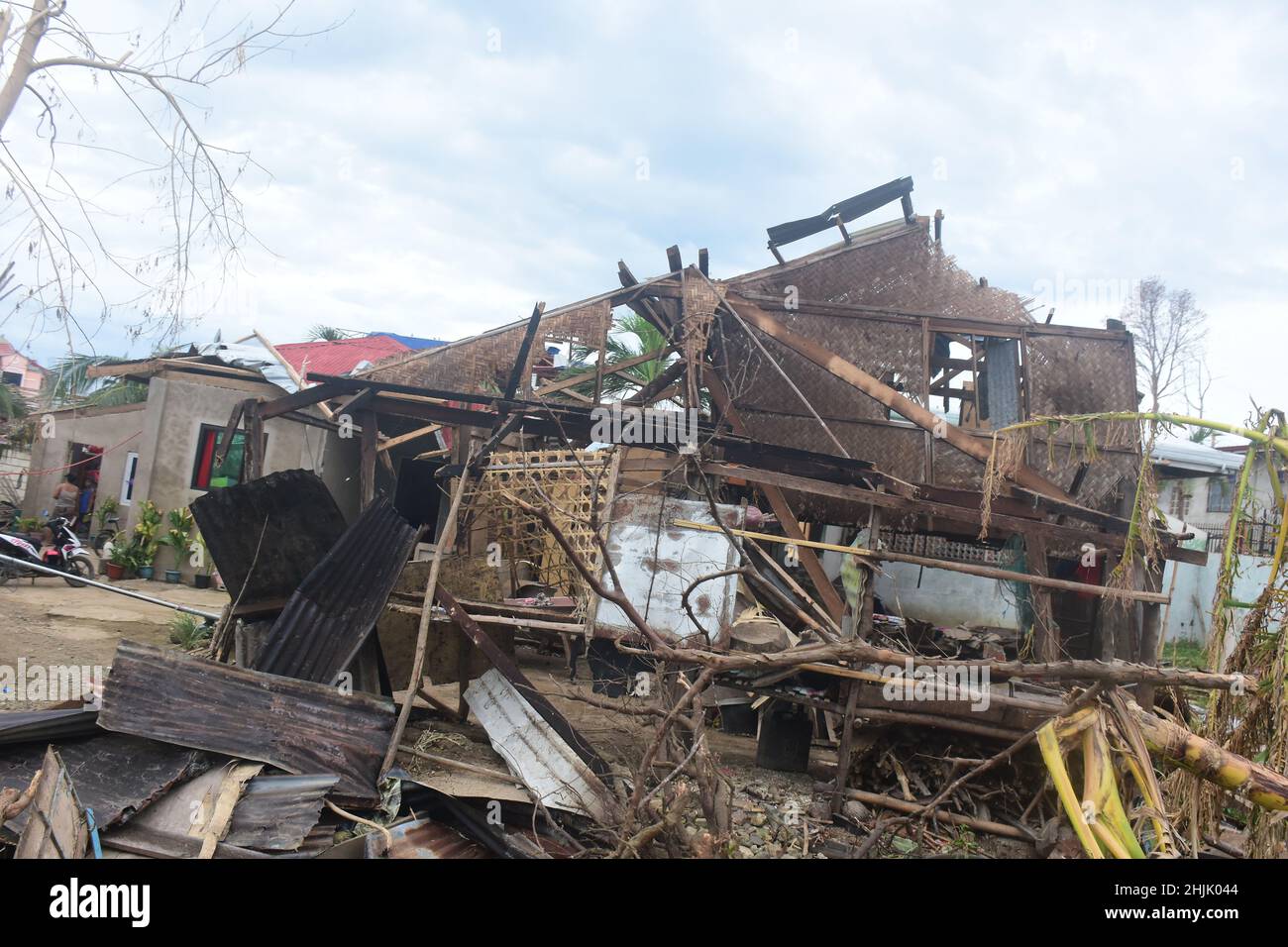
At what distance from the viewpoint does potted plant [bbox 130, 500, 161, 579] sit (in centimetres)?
1319

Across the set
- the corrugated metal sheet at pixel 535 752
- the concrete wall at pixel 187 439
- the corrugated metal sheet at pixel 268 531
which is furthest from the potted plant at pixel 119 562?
the corrugated metal sheet at pixel 535 752

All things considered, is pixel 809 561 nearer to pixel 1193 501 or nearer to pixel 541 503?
pixel 541 503

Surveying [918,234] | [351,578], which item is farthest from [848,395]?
[351,578]

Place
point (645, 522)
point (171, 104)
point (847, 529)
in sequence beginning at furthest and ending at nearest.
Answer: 1. point (847, 529)
2. point (645, 522)
3. point (171, 104)

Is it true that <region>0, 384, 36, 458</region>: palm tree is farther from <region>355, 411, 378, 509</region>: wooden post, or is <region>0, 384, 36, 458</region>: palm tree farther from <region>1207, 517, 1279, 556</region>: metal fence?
<region>1207, 517, 1279, 556</region>: metal fence

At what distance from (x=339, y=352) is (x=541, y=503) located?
48.3ft

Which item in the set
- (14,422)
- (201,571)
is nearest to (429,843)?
(201,571)

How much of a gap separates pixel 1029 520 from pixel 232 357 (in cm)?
1233

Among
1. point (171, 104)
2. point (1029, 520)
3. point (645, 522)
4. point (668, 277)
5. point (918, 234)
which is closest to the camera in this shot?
point (171, 104)

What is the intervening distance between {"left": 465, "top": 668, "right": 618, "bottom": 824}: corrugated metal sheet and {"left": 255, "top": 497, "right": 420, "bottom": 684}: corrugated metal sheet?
1.12 m

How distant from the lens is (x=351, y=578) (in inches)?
263

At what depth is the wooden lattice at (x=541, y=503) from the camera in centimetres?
826

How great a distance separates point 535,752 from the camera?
630 cm

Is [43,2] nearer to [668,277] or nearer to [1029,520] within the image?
[668,277]
